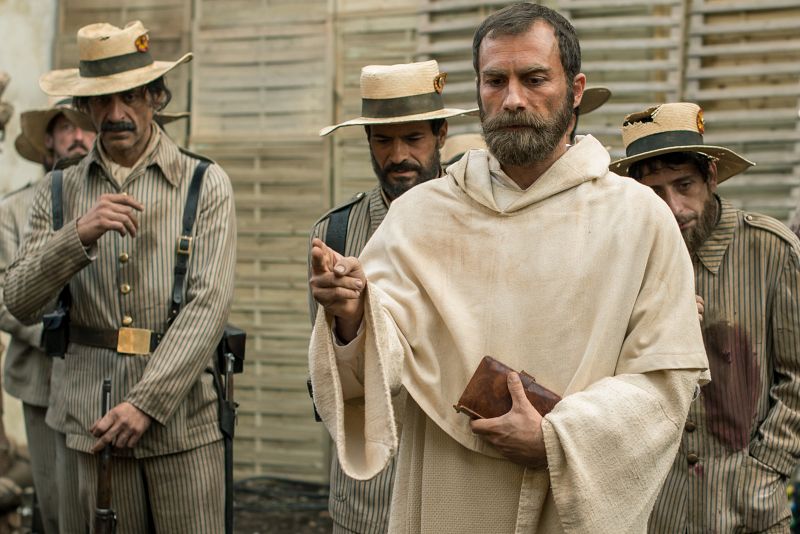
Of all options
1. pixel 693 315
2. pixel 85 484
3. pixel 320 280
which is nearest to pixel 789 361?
pixel 693 315

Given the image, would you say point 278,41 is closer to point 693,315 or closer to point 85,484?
point 85,484

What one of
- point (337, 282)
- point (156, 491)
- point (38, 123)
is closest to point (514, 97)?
point (337, 282)

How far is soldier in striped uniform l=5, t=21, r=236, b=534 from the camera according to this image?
504cm

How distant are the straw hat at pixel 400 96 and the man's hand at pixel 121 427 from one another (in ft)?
4.16

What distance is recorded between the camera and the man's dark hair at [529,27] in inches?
132

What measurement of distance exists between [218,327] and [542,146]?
223 cm

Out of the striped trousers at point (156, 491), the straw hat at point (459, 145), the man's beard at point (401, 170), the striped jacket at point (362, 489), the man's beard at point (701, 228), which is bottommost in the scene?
the striped trousers at point (156, 491)

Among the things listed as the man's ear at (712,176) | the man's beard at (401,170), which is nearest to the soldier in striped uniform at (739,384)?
the man's ear at (712,176)

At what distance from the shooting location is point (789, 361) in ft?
14.4

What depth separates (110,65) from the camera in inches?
215

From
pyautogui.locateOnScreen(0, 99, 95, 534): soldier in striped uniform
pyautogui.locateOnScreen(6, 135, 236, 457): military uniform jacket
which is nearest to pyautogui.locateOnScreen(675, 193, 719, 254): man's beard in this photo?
pyautogui.locateOnScreen(6, 135, 236, 457): military uniform jacket

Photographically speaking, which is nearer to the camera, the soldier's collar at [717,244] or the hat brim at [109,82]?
the soldier's collar at [717,244]

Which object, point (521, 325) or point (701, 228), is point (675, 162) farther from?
point (521, 325)

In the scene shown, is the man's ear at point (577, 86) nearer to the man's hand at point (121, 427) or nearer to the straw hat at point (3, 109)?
the man's hand at point (121, 427)
